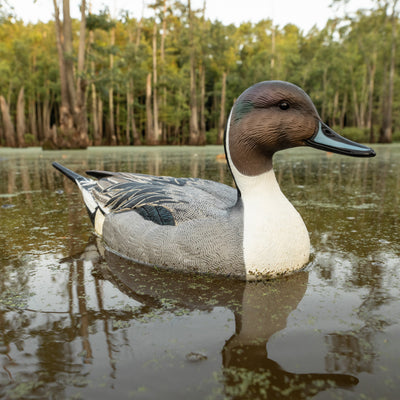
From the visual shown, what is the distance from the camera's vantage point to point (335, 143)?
2145 millimetres

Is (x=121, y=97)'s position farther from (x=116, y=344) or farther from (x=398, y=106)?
(x=116, y=344)

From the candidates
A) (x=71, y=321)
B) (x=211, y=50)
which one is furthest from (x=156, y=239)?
(x=211, y=50)

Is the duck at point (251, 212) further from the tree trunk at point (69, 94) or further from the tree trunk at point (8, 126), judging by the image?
the tree trunk at point (8, 126)

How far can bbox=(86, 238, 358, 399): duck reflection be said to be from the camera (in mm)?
1284

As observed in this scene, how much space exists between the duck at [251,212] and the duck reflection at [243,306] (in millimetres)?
97

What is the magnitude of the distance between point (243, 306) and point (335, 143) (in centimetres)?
103

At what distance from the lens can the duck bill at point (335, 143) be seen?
2078 mm

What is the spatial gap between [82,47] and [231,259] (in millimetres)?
20456

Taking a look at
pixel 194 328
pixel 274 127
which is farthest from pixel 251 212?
pixel 194 328

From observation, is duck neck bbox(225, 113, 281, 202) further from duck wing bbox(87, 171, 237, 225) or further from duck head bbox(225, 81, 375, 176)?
duck wing bbox(87, 171, 237, 225)

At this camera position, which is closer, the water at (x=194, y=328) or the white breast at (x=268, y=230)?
the water at (x=194, y=328)

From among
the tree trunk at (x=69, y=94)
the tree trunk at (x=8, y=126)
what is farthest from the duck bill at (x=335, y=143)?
the tree trunk at (x=8, y=126)

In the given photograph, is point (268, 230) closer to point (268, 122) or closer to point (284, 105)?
point (268, 122)

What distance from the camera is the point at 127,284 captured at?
2.23 m
